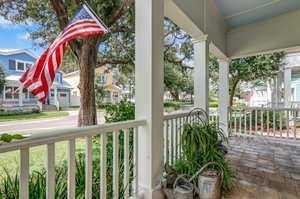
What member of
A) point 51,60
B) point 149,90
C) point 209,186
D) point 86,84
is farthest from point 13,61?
point 209,186

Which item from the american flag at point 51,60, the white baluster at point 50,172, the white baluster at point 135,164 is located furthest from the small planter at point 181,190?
the american flag at point 51,60

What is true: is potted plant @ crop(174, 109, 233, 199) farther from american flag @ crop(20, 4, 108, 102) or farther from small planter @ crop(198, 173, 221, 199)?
american flag @ crop(20, 4, 108, 102)

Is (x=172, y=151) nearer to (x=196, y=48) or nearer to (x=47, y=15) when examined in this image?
(x=196, y=48)

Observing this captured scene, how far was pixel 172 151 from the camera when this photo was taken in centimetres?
237

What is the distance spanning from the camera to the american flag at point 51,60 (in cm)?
128

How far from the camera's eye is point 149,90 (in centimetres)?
169

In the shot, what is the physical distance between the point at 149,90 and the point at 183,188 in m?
1.03

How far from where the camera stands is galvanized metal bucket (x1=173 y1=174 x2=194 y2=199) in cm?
171

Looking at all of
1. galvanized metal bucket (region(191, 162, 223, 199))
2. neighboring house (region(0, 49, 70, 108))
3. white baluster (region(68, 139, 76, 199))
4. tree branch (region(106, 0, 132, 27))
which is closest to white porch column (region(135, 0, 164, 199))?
galvanized metal bucket (region(191, 162, 223, 199))

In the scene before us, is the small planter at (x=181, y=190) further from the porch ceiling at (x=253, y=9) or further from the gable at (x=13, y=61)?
the gable at (x=13, y=61)

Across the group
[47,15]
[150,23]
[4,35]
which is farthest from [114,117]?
[47,15]

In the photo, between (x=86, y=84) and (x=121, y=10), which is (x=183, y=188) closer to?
(x=86, y=84)

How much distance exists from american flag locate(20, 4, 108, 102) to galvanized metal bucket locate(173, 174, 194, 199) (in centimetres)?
142

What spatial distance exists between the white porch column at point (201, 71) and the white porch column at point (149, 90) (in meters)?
1.49
